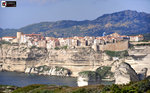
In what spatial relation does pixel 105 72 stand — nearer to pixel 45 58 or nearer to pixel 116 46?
pixel 116 46

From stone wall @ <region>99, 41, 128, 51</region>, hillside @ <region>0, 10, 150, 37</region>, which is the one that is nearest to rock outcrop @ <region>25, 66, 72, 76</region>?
stone wall @ <region>99, 41, 128, 51</region>

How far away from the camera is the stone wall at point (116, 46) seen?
6489cm

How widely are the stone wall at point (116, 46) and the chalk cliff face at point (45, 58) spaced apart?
1685mm

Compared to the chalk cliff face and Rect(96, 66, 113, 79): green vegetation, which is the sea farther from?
the chalk cliff face

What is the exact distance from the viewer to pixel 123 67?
82.5ft

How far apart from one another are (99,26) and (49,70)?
89.8m

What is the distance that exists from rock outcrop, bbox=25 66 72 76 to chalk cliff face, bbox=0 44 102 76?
916 mm

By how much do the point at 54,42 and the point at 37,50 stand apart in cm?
367

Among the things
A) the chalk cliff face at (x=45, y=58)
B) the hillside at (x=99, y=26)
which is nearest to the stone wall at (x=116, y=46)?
the chalk cliff face at (x=45, y=58)

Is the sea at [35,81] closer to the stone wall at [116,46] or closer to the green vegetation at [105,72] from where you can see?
the green vegetation at [105,72]

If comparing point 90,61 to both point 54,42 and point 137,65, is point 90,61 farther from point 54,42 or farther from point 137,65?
point 137,65

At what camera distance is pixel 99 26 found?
158 metres

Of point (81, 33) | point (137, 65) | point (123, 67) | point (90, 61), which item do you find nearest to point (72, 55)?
point (90, 61)

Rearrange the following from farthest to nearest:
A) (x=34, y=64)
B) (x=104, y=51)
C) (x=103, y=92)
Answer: (x=34, y=64)
(x=104, y=51)
(x=103, y=92)
